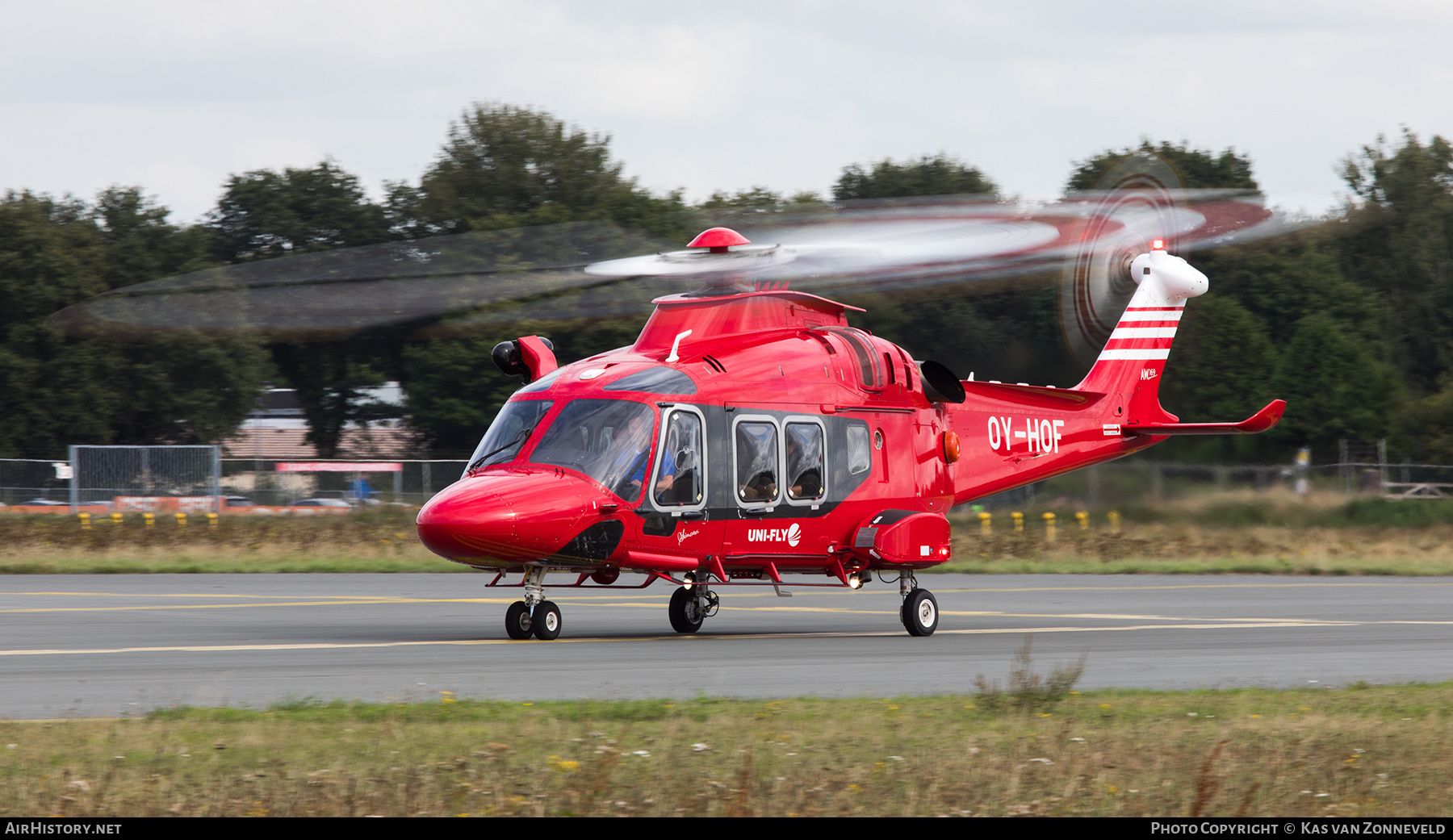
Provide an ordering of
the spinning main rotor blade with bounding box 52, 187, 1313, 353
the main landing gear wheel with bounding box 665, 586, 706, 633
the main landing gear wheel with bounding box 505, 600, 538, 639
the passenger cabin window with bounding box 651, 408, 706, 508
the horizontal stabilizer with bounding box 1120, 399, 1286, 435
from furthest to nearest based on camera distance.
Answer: the horizontal stabilizer with bounding box 1120, 399, 1286, 435 → the main landing gear wheel with bounding box 665, 586, 706, 633 → the passenger cabin window with bounding box 651, 408, 706, 508 → the main landing gear wheel with bounding box 505, 600, 538, 639 → the spinning main rotor blade with bounding box 52, 187, 1313, 353

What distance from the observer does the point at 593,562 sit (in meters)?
16.5

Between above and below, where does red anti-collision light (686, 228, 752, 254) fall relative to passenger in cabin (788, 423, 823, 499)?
above

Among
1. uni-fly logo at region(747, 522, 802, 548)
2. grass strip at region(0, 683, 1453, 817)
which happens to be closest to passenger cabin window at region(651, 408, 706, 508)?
uni-fly logo at region(747, 522, 802, 548)

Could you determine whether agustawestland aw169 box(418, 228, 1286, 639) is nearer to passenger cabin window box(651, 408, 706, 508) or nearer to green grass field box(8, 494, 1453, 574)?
passenger cabin window box(651, 408, 706, 508)

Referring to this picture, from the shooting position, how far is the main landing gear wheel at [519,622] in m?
16.9

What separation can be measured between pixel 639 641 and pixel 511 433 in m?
2.67

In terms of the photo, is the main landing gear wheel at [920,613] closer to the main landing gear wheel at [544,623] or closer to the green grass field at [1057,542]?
the main landing gear wheel at [544,623]

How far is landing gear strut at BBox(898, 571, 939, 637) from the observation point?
18938 millimetres

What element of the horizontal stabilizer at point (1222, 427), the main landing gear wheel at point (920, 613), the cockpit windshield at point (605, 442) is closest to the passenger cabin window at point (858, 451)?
the main landing gear wheel at point (920, 613)

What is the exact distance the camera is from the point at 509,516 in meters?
15.6

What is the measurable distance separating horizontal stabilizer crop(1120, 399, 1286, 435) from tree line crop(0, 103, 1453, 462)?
82.7 ft

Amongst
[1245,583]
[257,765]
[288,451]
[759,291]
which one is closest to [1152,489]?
[1245,583]

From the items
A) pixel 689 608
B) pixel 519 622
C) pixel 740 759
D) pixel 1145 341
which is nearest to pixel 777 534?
pixel 689 608

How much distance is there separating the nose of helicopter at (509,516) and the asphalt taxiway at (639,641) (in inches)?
40.8
